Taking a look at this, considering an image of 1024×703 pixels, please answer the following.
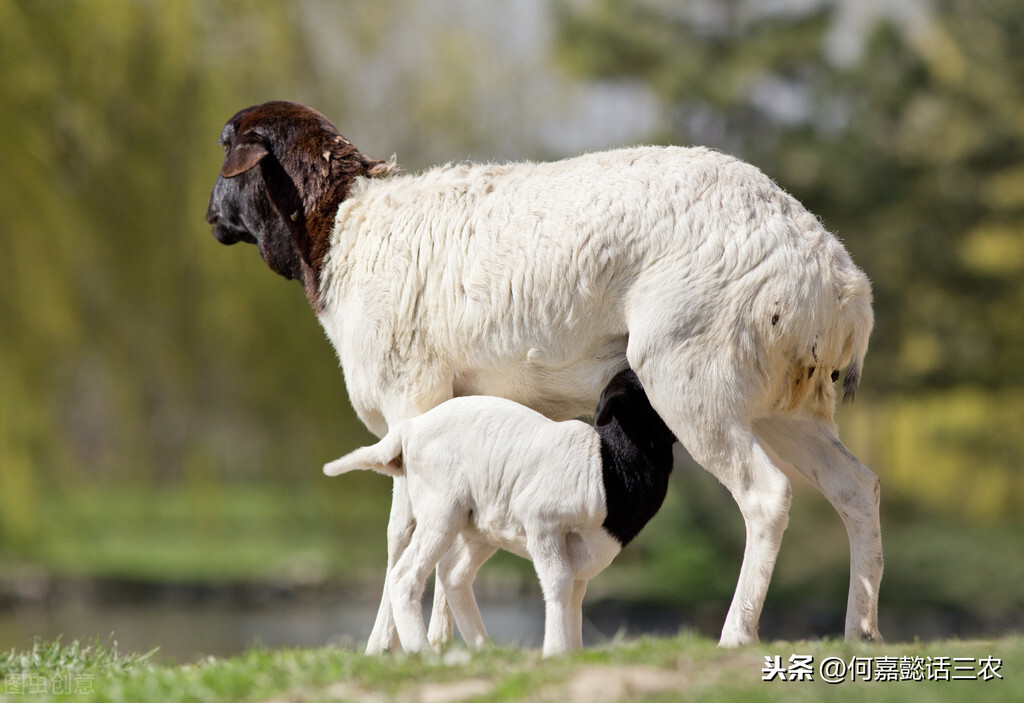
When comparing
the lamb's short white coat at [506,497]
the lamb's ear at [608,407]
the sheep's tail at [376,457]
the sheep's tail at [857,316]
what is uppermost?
the sheep's tail at [857,316]

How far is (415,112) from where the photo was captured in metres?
15.3

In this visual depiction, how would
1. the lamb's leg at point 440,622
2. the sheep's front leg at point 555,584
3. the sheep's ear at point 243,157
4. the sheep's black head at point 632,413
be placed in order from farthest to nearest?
the sheep's ear at point 243,157 → the lamb's leg at point 440,622 → the sheep's black head at point 632,413 → the sheep's front leg at point 555,584

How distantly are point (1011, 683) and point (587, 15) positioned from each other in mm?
17992

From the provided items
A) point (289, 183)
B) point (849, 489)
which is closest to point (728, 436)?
point (849, 489)

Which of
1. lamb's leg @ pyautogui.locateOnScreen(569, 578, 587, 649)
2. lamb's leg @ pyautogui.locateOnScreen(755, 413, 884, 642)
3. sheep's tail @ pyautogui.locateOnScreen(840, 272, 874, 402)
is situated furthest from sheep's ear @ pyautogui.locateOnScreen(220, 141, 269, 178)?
sheep's tail @ pyautogui.locateOnScreen(840, 272, 874, 402)

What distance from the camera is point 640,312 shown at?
433 cm

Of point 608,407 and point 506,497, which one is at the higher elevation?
point 608,407

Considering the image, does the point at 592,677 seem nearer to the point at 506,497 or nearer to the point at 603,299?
the point at 506,497

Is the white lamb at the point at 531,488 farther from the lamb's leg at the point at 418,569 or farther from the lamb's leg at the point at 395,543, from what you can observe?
the lamb's leg at the point at 395,543

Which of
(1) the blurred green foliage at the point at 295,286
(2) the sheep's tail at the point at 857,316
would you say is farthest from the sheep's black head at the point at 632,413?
(1) the blurred green foliage at the point at 295,286

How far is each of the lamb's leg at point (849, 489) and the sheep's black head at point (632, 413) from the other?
59 cm

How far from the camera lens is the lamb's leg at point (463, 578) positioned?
442 centimetres

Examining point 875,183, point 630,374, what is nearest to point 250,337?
point 630,374

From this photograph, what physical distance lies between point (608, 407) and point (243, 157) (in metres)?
2.14
